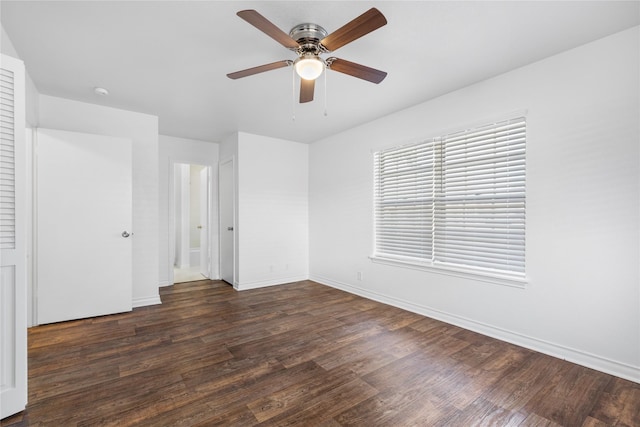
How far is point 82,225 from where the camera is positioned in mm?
3307

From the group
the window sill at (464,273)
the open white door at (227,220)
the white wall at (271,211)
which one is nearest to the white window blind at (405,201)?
the window sill at (464,273)

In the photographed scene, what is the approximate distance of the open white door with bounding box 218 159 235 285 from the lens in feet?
16.3

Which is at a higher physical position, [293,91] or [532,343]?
[293,91]

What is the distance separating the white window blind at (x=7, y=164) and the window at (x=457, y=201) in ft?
11.9

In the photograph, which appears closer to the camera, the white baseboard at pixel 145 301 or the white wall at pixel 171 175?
the white baseboard at pixel 145 301

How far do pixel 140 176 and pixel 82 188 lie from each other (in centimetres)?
69

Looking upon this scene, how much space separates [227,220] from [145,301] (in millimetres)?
1800

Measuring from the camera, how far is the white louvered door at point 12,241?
1.68 metres

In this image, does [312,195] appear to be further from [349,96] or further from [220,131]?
[349,96]

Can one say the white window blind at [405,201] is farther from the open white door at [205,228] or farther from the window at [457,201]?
the open white door at [205,228]

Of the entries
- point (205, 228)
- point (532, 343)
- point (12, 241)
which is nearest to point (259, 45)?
point (12, 241)

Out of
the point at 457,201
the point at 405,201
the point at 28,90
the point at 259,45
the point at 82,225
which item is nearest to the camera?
the point at 259,45

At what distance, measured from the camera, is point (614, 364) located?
2174 millimetres

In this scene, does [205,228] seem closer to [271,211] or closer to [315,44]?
[271,211]
